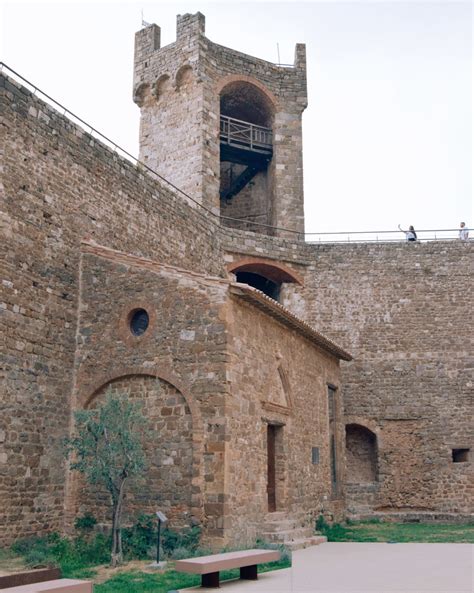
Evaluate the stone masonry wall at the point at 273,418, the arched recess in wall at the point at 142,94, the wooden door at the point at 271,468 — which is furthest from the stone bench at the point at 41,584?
the arched recess in wall at the point at 142,94

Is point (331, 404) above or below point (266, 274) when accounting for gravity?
below

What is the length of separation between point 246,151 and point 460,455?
1158cm

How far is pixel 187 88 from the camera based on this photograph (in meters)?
21.8

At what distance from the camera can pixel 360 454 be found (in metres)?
19.5

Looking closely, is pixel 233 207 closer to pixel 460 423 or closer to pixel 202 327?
pixel 460 423

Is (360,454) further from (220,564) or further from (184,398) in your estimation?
(220,564)

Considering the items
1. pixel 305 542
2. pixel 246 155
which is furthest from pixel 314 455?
pixel 246 155

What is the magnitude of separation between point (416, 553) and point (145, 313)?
5666 mm

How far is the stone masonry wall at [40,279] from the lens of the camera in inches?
409

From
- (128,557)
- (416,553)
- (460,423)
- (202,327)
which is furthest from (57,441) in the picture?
(460,423)

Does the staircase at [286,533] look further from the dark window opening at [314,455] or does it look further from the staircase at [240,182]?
the staircase at [240,182]

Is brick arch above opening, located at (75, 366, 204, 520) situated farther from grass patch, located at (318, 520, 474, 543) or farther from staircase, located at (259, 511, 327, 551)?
grass patch, located at (318, 520, 474, 543)

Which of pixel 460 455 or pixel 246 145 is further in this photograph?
pixel 246 145

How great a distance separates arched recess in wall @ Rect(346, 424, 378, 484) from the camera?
19.3 meters
